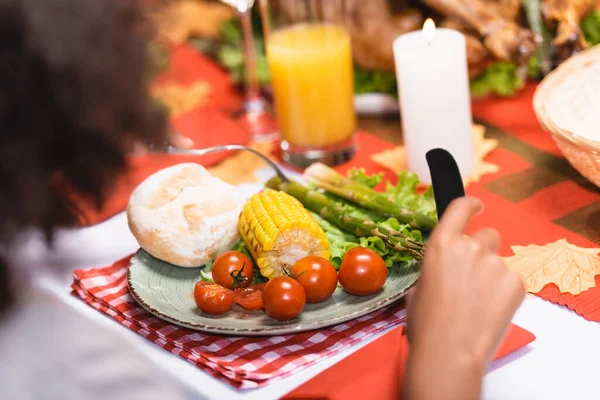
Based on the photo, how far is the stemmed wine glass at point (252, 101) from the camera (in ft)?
6.51

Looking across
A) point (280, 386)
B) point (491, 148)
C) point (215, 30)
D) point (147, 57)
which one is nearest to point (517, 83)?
point (491, 148)

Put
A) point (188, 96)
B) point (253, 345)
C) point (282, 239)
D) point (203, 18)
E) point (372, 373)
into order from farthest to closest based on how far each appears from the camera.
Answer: point (203, 18)
point (188, 96)
point (282, 239)
point (253, 345)
point (372, 373)

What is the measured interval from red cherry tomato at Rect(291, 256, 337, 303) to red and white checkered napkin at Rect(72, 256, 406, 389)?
0.05 m

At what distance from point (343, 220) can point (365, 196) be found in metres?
0.08

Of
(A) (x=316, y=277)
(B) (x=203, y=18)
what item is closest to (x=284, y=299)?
(A) (x=316, y=277)

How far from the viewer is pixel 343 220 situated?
133cm

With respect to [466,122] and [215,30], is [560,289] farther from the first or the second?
[215,30]

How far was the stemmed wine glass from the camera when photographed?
1985 millimetres

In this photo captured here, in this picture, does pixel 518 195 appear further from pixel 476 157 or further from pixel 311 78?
pixel 311 78

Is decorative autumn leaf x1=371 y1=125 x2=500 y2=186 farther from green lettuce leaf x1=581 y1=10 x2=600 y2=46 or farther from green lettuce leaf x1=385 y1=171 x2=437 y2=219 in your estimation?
green lettuce leaf x1=581 y1=10 x2=600 y2=46

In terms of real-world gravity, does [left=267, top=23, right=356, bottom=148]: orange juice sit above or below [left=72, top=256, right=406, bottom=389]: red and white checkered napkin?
above

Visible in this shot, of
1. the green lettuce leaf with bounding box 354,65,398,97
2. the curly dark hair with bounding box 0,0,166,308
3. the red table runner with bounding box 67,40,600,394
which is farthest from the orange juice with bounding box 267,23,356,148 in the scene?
the curly dark hair with bounding box 0,0,166,308

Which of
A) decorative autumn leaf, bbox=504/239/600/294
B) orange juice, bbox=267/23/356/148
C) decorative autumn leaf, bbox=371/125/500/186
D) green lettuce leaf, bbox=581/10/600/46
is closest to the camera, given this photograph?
decorative autumn leaf, bbox=504/239/600/294

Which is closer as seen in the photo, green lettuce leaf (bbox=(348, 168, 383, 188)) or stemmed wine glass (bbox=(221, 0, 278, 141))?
green lettuce leaf (bbox=(348, 168, 383, 188))
